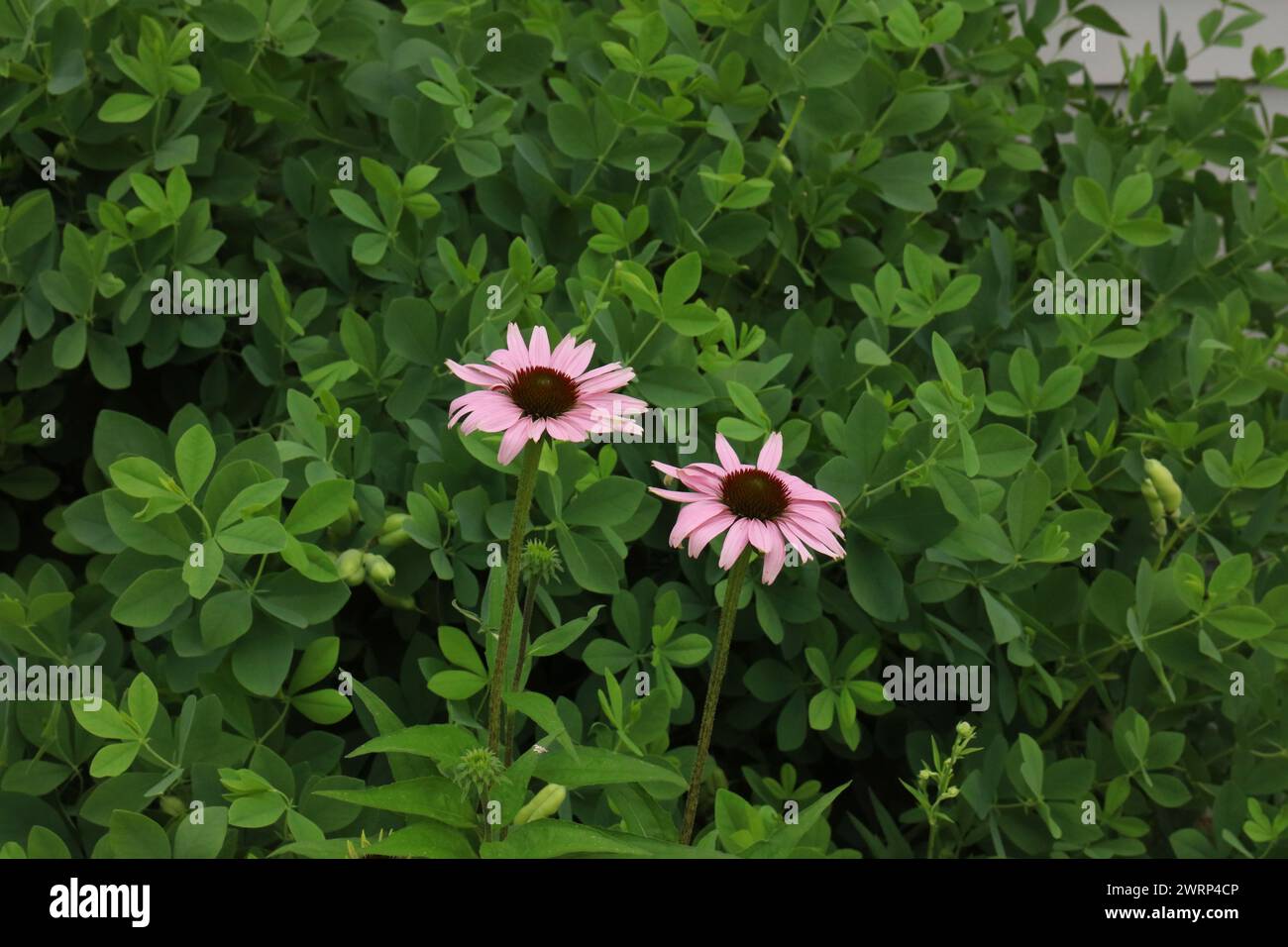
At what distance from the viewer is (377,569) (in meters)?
1.02

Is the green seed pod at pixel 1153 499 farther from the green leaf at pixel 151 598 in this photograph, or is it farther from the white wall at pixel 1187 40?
the white wall at pixel 1187 40

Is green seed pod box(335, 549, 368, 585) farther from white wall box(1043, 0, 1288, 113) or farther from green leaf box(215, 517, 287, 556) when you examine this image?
white wall box(1043, 0, 1288, 113)

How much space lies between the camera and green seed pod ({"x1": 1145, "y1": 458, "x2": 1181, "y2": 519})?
1211 mm

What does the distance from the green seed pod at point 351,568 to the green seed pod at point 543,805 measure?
0.28 meters

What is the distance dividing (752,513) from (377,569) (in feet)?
1.21

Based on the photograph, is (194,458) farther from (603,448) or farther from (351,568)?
(603,448)

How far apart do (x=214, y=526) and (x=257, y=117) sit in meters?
0.58

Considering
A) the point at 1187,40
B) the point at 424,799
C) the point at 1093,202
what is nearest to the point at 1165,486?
the point at 1093,202

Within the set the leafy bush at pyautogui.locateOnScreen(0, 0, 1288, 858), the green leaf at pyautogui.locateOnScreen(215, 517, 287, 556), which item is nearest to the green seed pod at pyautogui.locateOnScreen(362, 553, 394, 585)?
the leafy bush at pyautogui.locateOnScreen(0, 0, 1288, 858)

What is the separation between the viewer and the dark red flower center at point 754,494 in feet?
2.60

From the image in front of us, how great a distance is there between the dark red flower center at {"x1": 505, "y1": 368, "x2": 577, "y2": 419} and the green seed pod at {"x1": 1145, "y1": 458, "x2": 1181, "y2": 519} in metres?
0.69

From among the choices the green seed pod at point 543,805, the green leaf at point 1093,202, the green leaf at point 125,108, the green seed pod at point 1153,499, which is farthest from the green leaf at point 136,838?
the green leaf at point 1093,202
